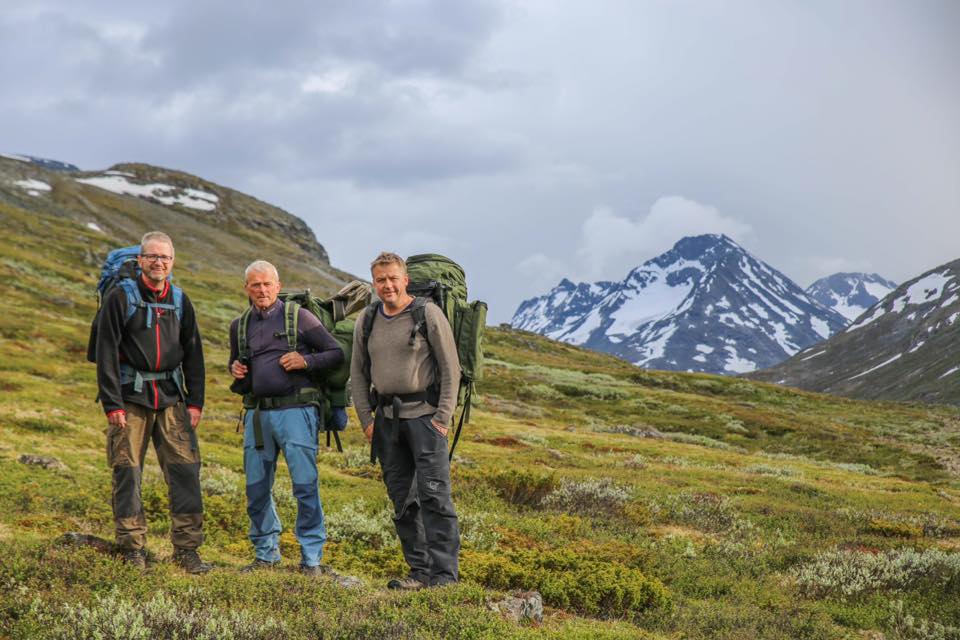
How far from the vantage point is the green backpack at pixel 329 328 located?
8148mm

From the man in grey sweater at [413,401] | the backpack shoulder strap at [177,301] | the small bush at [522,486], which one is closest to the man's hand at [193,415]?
the backpack shoulder strap at [177,301]

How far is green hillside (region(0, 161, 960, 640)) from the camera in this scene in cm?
659

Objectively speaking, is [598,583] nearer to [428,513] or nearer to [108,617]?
[428,513]

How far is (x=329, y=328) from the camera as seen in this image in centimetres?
880

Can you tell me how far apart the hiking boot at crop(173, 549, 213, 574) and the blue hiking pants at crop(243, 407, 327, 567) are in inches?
26.6

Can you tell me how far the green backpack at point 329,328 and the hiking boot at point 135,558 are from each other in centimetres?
197

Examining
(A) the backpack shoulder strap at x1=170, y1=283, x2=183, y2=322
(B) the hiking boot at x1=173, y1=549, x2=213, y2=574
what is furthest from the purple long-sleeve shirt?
→ (B) the hiking boot at x1=173, y1=549, x2=213, y2=574

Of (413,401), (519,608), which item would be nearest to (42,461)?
(413,401)

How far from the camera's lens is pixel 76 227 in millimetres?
106688

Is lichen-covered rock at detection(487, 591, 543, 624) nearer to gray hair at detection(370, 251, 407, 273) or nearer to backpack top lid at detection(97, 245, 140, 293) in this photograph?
gray hair at detection(370, 251, 407, 273)

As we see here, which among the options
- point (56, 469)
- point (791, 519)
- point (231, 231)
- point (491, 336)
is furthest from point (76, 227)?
point (791, 519)

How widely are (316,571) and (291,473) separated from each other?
1.20 m

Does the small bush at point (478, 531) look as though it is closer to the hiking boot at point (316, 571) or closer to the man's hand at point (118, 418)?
the hiking boot at point (316, 571)

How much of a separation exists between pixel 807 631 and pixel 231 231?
167 m
